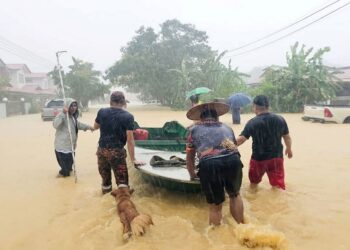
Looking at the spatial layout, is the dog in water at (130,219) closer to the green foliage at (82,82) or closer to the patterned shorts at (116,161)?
the patterned shorts at (116,161)

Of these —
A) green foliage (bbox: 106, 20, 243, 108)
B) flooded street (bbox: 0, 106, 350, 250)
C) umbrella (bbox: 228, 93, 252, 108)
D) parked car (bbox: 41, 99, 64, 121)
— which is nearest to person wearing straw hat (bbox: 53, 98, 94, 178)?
flooded street (bbox: 0, 106, 350, 250)

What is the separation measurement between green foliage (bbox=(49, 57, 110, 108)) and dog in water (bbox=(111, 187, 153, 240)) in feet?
104

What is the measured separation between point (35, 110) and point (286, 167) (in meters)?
34.3

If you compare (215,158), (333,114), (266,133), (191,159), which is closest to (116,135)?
(191,159)

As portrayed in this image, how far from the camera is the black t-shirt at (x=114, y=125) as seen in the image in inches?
206

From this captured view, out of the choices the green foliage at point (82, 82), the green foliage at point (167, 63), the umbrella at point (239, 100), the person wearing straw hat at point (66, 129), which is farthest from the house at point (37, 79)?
the person wearing straw hat at point (66, 129)

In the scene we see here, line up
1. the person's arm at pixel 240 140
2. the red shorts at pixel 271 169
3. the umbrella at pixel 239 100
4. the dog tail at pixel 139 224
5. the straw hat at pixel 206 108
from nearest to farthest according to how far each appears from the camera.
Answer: the dog tail at pixel 139 224 < the straw hat at pixel 206 108 < the person's arm at pixel 240 140 < the red shorts at pixel 271 169 < the umbrella at pixel 239 100

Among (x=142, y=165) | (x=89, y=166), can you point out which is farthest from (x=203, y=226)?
(x=89, y=166)

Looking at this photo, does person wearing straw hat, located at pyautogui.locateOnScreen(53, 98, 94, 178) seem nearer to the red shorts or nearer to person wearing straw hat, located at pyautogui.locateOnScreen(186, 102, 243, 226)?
the red shorts

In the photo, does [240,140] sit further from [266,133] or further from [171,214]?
[171,214]

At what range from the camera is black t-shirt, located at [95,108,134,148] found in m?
5.23

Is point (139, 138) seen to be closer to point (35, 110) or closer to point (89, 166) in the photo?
point (89, 166)

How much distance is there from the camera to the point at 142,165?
554 cm

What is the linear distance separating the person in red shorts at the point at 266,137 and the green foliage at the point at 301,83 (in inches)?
775
